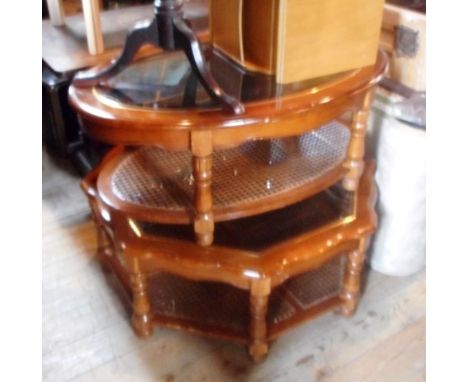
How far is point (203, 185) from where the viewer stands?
3.17 feet

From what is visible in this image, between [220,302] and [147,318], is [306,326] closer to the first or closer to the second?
[220,302]

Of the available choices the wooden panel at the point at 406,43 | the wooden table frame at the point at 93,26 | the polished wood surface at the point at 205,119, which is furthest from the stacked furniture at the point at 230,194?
the wooden table frame at the point at 93,26

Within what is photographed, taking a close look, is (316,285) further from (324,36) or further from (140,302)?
(324,36)

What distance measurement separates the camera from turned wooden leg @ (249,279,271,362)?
1.07 m

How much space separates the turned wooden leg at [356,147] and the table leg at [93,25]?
38.1 inches

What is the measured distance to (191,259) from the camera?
108 cm

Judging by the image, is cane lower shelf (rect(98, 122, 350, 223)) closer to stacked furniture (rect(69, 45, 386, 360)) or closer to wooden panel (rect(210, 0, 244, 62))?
stacked furniture (rect(69, 45, 386, 360))

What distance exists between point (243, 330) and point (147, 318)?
0.24 m

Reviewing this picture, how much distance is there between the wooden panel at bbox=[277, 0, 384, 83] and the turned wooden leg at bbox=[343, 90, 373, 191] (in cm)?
10

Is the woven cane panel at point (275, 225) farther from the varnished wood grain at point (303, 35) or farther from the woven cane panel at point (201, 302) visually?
the varnished wood grain at point (303, 35)

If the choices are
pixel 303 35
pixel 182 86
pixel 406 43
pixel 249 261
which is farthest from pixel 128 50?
pixel 406 43

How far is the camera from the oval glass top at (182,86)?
3.16 ft

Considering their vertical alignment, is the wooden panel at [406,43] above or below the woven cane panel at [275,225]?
above
